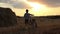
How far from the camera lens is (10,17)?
1259cm

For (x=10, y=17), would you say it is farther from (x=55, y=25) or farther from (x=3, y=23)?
(x=55, y=25)

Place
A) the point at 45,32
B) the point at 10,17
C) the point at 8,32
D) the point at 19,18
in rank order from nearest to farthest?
1. the point at 8,32
2. the point at 45,32
3. the point at 10,17
4. the point at 19,18

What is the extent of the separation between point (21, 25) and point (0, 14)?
3.98 feet

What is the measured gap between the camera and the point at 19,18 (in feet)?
45.8

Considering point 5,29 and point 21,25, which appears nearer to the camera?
point 5,29

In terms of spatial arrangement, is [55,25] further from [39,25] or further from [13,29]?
[13,29]

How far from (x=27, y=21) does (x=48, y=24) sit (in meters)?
1.23

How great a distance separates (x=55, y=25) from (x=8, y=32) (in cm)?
292

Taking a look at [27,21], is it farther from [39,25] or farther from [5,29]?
[5,29]

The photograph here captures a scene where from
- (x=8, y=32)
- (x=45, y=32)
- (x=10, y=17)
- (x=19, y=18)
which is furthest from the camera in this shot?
(x=19, y=18)

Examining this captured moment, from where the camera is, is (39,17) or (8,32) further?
(39,17)

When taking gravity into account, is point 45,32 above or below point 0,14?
below

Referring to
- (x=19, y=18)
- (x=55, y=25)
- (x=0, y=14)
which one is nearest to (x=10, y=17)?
(x=0, y=14)

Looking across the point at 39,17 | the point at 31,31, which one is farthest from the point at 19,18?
the point at 31,31
